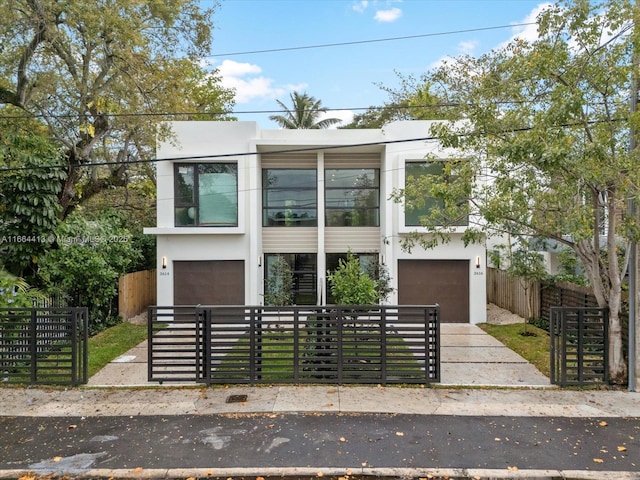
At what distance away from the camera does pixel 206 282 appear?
11.2 m

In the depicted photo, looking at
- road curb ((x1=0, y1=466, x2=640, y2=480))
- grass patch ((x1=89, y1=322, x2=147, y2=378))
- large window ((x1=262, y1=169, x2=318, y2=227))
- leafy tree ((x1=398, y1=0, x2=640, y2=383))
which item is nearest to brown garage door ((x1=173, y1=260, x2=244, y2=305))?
grass patch ((x1=89, y1=322, x2=147, y2=378))

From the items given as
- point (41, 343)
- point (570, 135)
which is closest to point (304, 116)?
point (570, 135)

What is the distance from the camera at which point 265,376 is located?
6.34m

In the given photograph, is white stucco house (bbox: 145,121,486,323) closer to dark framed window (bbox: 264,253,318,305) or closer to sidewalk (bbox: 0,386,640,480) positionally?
dark framed window (bbox: 264,253,318,305)

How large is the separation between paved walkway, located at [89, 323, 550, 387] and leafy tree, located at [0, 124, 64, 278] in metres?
3.82

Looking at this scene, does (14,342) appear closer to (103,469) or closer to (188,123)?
(103,469)

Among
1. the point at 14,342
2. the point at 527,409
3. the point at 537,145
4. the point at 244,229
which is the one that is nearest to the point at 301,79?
the point at 244,229

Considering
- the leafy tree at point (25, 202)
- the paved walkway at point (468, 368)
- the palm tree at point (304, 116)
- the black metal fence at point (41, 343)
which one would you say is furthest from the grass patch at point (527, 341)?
the palm tree at point (304, 116)

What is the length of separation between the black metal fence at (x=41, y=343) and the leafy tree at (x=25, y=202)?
12.4ft

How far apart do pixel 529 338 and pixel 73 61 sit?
14.0 metres

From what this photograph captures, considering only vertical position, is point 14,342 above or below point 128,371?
above

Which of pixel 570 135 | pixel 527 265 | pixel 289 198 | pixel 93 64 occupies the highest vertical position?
pixel 93 64

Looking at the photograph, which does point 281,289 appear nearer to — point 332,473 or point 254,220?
point 254,220

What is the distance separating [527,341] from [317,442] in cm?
691
